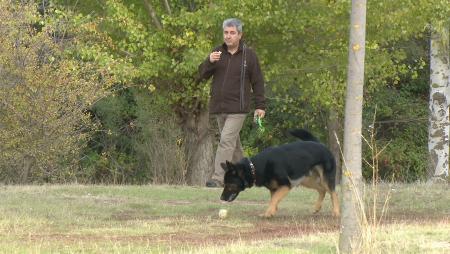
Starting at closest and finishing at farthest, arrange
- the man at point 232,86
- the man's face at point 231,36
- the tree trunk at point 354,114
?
the tree trunk at point 354,114, the man's face at point 231,36, the man at point 232,86

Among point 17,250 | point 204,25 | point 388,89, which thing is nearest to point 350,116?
point 17,250

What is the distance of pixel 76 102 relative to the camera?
17.9 metres

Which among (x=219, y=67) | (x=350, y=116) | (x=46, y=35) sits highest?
(x=46, y=35)

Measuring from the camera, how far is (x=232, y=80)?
11.5 metres

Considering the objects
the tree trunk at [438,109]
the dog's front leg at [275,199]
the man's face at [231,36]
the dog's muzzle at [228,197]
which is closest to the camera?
the dog's front leg at [275,199]

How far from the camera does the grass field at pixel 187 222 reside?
7777 mm

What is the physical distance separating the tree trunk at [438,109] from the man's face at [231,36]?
8661 millimetres

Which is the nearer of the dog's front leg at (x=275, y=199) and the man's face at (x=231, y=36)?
the dog's front leg at (x=275, y=199)

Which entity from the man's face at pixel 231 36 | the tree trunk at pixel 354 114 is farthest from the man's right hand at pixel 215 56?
the tree trunk at pixel 354 114

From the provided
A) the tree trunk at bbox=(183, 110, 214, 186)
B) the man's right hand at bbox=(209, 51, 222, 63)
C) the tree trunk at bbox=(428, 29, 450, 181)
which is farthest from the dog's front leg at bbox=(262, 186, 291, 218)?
the tree trunk at bbox=(428, 29, 450, 181)

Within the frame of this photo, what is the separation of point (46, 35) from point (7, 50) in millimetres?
911

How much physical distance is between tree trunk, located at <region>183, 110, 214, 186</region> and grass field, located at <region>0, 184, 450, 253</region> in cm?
444

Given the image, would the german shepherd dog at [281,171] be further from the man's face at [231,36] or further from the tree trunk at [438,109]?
the tree trunk at [438,109]

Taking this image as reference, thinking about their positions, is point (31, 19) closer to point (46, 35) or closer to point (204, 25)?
point (46, 35)
